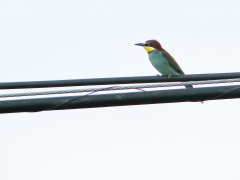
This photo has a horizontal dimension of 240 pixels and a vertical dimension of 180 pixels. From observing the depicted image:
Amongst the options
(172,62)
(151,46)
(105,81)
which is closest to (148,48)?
(151,46)

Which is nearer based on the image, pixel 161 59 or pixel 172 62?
pixel 172 62

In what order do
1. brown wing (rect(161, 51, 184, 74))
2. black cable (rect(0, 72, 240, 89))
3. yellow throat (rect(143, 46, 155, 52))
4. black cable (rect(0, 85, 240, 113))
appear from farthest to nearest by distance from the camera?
yellow throat (rect(143, 46, 155, 52)) → brown wing (rect(161, 51, 184, 74)) → black cable (rect(0, 72, 240, 89)) → black cable (rect(0, 85, 240, 113))

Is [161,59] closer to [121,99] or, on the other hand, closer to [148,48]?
[148,48]

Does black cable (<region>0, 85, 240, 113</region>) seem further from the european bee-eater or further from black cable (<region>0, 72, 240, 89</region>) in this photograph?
the european bee-eater

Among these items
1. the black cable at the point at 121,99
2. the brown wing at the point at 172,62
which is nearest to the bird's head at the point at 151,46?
the brown wing at the point at 172,62

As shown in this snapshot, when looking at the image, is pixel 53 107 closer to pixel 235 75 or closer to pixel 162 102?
pixel 162 102

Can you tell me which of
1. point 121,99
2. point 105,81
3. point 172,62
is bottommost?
point 121,99

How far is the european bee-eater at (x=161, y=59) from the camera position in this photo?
10.1m

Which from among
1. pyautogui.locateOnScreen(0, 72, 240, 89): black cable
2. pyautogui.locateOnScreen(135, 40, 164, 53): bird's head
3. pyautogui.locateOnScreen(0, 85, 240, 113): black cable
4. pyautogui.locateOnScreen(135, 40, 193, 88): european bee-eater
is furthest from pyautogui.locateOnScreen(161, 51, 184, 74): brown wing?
pyautogui.locateOnScreen(0, 85, 240, 113): black cable

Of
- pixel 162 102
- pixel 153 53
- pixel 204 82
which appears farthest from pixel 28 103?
pixel 153 53

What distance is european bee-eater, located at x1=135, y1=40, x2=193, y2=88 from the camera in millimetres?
10055

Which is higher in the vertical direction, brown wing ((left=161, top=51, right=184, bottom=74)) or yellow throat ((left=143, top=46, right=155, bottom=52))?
yellow throat ((left=143, top=46, right=155, bottom=52))

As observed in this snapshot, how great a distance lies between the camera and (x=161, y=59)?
408 inches

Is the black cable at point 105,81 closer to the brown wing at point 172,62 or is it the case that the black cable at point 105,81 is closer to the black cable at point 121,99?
the black cable at point 121,99
